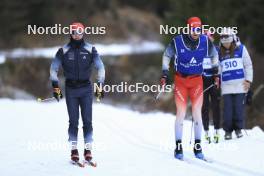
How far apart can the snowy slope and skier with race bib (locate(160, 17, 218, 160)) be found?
497mm

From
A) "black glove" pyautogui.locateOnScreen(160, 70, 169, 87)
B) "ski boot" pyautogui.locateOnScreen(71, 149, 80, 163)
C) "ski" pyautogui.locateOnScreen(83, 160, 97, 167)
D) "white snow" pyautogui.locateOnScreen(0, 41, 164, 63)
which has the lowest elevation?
"ski" pyautogui.locateOnScreen(83, 160, 97, 167)

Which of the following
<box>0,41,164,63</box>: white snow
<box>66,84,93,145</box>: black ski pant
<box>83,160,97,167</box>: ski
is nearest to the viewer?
<box>83,160,97,167</box>: ski

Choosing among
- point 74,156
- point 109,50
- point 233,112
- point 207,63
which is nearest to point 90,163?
point 74,156

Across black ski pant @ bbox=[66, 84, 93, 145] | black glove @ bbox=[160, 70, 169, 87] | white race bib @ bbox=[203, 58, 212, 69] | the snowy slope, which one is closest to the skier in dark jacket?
black ski pant @ bbox=[66, 84, 93, 145]

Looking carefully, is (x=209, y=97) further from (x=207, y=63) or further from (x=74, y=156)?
(x=74, y=156)

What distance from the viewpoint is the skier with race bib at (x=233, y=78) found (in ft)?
37.0

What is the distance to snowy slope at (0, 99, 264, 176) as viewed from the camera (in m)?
8.73

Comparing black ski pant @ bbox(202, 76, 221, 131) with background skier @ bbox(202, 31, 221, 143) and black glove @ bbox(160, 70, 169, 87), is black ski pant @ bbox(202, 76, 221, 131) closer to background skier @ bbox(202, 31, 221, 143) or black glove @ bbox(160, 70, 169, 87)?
background skier @ bbox(202, 31, 221, 143)

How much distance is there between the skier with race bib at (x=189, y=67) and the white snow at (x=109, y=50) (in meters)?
24.1

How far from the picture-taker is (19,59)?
33.5 meters

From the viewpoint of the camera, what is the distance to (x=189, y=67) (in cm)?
950

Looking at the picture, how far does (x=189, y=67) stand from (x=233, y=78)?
221 centimetres

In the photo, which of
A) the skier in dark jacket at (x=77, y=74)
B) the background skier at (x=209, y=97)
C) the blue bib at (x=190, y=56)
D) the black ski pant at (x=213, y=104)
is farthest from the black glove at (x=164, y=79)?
the black ski pant at (x=213, y=104)

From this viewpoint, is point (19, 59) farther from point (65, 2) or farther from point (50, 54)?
point (65, 2)
